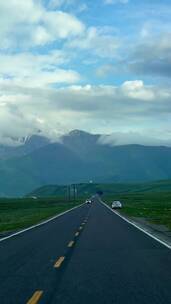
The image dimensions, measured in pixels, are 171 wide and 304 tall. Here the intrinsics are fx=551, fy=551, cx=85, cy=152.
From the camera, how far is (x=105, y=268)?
16062mm

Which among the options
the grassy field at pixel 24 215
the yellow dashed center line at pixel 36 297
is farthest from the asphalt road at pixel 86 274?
the grassy field at pixel 24 215

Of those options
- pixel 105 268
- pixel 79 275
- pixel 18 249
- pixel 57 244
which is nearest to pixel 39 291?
pixel 79 275

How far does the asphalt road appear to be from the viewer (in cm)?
1146

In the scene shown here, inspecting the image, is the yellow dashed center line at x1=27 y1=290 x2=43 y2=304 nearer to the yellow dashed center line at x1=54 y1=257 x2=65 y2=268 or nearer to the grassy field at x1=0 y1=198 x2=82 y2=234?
the yellow dashed center line at x1=54 y1=257 x2=65 y2=268

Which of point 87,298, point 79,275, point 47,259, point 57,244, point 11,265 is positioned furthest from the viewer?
point 57,244

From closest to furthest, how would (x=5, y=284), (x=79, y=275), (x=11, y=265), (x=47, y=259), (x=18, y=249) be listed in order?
(x=5, y=284), (x=79, y=275), (x=11, y=265), (x=47, y=259), (x=18, y=249)

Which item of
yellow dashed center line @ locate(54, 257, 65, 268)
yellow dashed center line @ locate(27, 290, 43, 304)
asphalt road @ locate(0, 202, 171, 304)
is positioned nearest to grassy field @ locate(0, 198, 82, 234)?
asphalt road @ locate(0, 202, 171, 304)

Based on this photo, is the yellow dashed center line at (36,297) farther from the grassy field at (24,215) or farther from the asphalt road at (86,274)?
the grassy field at (24,215)

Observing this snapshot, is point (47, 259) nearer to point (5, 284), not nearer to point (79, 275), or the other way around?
point (79, 275)

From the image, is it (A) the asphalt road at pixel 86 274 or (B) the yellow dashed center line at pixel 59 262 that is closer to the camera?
(A) the asphalt road at pixel 86 274

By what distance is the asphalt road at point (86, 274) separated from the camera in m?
11.5

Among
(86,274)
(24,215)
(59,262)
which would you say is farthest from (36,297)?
(24,215)

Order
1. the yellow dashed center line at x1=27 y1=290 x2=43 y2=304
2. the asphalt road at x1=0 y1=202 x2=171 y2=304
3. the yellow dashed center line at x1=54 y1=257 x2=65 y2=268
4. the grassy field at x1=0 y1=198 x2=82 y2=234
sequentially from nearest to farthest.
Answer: the yellow dashed center line at x1=27 y1=290 x2=43 y2=304
the asphalt road at x1=0 y1=202 x2=171 y2=304
the yellow dashed center line at x1=54 y1=257 x2=65 y2=268
the grassy field at x1=0 y1=198 x2=82 y2=234

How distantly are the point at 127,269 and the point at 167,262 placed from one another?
2040 millimetres
